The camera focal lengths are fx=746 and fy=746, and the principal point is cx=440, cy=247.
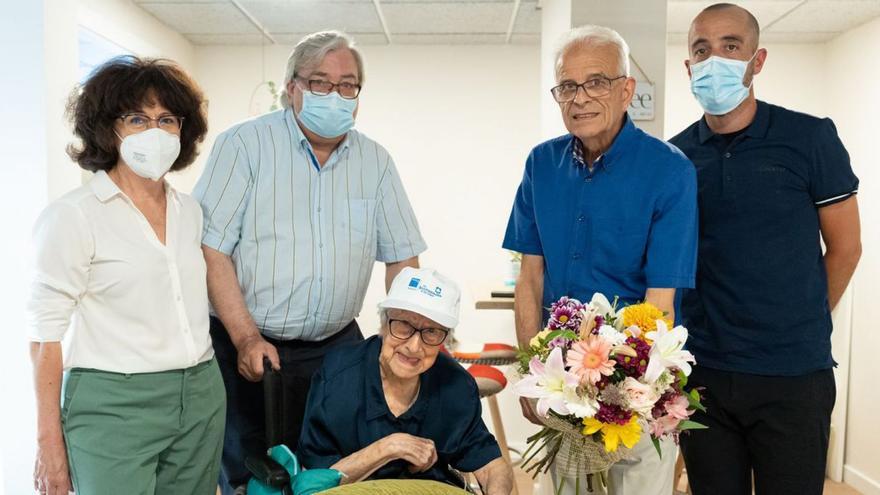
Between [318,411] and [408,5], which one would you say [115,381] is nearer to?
[318,411]

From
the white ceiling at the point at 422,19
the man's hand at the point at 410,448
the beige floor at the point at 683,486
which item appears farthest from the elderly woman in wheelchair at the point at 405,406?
the white ceiling at the point at 422,19

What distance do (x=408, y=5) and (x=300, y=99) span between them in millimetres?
2582

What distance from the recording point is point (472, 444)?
1.83m

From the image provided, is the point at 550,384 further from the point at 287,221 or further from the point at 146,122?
the point at 146,122

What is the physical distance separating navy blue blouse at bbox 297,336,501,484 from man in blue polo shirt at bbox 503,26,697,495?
0.54ft

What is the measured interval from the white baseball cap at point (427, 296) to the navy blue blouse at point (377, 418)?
0.16m

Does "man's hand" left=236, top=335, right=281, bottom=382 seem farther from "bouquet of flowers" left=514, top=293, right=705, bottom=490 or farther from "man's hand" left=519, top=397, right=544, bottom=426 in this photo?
"bouquet of flowers" left=514, top=293, right=705, bottom=490

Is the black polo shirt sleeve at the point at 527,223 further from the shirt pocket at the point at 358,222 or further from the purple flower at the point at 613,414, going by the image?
the purple flower at the point at 613,414

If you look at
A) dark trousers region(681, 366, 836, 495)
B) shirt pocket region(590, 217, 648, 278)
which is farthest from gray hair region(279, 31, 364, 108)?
dark trousers region(681, 366, 836, 495)

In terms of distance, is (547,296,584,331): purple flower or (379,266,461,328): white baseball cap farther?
(379,266,461,328): white baseball cap

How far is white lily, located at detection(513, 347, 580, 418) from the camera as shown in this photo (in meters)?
1.34

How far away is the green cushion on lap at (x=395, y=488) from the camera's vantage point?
1428 mm

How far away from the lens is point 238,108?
18.1 feet

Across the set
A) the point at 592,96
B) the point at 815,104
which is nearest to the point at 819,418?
the point at 592,96
